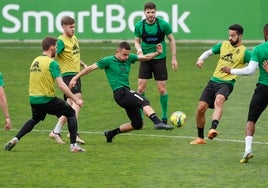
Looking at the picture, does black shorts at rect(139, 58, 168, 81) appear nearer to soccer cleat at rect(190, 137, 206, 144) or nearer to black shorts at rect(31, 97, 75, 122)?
soccer cleat at rect(190, 137, 206, 144)

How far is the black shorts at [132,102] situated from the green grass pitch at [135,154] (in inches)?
18.7

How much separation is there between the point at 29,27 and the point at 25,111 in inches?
607

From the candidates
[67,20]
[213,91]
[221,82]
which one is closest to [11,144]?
[67,20]

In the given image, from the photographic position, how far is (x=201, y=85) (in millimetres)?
29703

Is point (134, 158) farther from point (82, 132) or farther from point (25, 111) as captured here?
point (25, 111)

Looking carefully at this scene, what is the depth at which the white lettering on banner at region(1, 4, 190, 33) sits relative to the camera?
39469 millimetres

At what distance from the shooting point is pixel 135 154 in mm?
18641

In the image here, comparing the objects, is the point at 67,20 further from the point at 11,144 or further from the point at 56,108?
the point at 11,144

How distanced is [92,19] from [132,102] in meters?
20.2

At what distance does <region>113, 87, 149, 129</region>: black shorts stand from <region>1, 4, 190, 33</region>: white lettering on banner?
1953cm

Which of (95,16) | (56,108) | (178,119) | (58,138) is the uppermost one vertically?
(56,108)

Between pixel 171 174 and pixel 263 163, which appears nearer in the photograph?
pixel 171 174

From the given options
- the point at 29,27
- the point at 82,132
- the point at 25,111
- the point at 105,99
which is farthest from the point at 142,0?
the point at 82,132

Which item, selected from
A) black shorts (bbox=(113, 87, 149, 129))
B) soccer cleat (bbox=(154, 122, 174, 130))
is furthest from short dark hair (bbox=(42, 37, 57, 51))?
soccer cleat (bbox=(154, 122, 174, 130))
